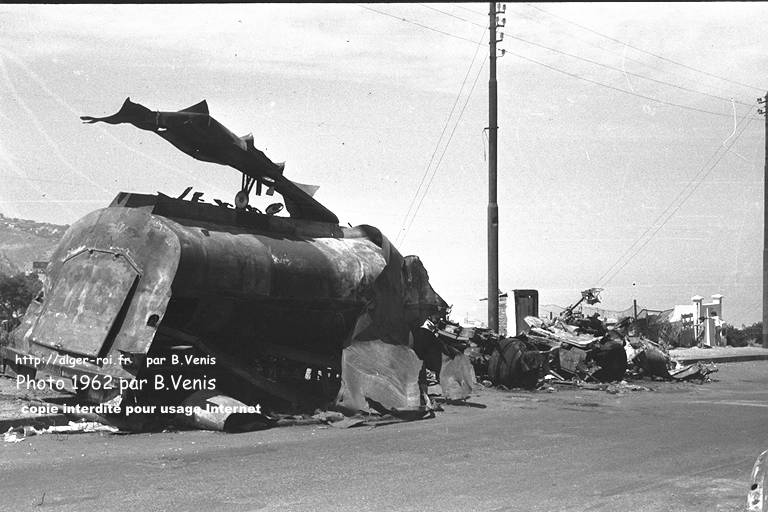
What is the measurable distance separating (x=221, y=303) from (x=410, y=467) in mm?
3932

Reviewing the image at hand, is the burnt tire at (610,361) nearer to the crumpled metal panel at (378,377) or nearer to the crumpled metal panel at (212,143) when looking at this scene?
the crumpled metal panel at (378,377)

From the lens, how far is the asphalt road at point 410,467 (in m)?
6.53

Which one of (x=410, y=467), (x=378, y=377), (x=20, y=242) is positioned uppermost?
(x=20, y=242)

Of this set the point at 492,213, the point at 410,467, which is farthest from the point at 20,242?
the point at 410,467

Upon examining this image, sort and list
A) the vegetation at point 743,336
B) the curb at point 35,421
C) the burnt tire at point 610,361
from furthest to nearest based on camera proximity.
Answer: the vegetation at point 743,336 < the burnt tire at point 610,361 < the curb at point 35,421

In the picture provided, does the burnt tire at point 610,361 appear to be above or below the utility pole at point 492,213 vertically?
below

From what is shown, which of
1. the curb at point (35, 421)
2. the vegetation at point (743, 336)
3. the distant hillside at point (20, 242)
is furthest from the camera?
the vegetation at point (743, 336)

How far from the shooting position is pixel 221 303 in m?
10.8

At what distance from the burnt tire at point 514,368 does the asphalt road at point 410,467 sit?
4.14 metres

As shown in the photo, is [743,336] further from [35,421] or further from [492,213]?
[35,421]

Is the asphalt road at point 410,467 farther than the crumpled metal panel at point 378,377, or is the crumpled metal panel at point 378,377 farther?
the crumpled metal panel at point 378,377

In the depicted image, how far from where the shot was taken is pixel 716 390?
17.2m

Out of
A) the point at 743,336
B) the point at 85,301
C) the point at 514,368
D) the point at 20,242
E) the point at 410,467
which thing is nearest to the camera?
the point at 410,467

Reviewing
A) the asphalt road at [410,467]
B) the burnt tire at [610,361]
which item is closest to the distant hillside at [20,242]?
the burnt tire at [610,361]
